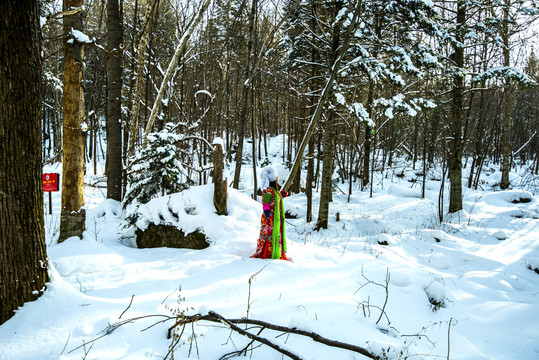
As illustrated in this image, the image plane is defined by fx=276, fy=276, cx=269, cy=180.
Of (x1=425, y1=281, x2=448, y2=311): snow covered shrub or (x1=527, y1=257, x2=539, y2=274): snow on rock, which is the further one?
(x1=527, y1=257, x2=539, y2=274): snow on rock

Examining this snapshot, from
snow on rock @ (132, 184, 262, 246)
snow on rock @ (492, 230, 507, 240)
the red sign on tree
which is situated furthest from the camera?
snow on rock @ (492, 230, 507, 240)

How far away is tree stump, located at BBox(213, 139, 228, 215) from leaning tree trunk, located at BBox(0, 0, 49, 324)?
3.08 metres

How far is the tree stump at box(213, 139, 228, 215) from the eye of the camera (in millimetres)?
5395

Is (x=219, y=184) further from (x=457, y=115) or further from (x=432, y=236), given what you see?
(x=457, y=115)

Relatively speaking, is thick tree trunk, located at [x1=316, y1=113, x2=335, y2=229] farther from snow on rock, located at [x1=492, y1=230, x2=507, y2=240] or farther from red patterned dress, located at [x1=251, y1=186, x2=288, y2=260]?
snow on rock, located at [x1=492, y1=230, x2=507, y2=240]

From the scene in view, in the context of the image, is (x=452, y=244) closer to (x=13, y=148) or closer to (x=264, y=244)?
(x=264, y=244)

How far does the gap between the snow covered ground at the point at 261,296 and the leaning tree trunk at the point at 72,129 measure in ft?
1.38

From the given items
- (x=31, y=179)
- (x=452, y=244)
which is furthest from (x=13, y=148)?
(x=452, y=244)

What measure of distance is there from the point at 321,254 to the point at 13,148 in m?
4.60

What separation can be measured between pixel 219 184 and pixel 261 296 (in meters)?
2.61

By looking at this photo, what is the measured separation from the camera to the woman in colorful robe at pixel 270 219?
452cm

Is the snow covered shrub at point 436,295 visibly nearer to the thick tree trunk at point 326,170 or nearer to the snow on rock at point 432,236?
the snow on rock at point 432,236

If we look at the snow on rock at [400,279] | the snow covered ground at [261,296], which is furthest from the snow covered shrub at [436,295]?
the snow on rock at [400,279]

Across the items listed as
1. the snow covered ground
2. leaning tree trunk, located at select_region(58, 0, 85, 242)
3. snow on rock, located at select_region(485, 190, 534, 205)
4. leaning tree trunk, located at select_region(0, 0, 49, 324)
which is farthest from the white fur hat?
snow on rock, located at select_region(485, 190, 534, 205)
